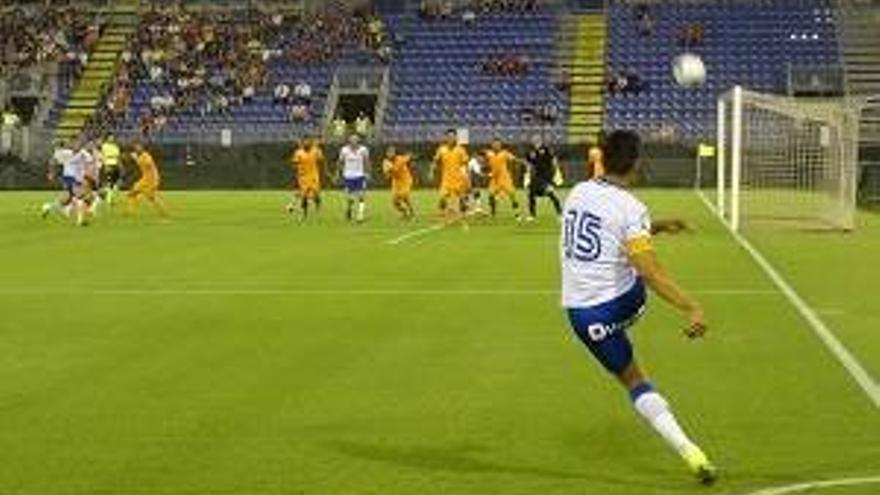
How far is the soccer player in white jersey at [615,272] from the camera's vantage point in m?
9.55

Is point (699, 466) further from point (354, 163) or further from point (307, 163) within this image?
point (307, 163)

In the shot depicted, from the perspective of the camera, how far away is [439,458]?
1080cm

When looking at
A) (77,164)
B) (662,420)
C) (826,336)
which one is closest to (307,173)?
(77,164)

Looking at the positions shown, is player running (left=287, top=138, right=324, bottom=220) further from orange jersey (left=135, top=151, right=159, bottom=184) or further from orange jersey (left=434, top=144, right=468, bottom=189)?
orange jersey (left=434, top=144, right=468, bottom=189)

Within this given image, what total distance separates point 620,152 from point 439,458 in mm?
2357

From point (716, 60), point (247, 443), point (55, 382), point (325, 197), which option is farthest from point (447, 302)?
point (716, 60)

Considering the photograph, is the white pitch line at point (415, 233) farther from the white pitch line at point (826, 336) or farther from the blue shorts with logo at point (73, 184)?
the blue shorts with logo at point (73, 184)

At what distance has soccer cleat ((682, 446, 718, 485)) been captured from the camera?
9.66m

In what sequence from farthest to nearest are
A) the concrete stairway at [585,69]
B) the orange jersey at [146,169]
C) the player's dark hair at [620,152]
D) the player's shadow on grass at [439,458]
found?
the concrete stairway at [585,69] < the orange jersey at [146,169] < the player's shadow on grass at [439,458] < the player's dark hair at [620,152]

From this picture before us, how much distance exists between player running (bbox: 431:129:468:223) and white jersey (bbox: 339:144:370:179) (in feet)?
6.09

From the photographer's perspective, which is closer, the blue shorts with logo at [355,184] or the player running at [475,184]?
the player running at [475,184]

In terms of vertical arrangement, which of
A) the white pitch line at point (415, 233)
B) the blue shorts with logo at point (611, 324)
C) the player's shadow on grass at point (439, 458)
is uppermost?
the blue shorts with logo at point (611, 324)

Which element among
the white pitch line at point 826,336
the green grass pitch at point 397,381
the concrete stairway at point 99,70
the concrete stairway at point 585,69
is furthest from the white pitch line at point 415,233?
the concrete stairway at point 99,70

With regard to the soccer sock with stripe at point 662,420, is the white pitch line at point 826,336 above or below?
below
